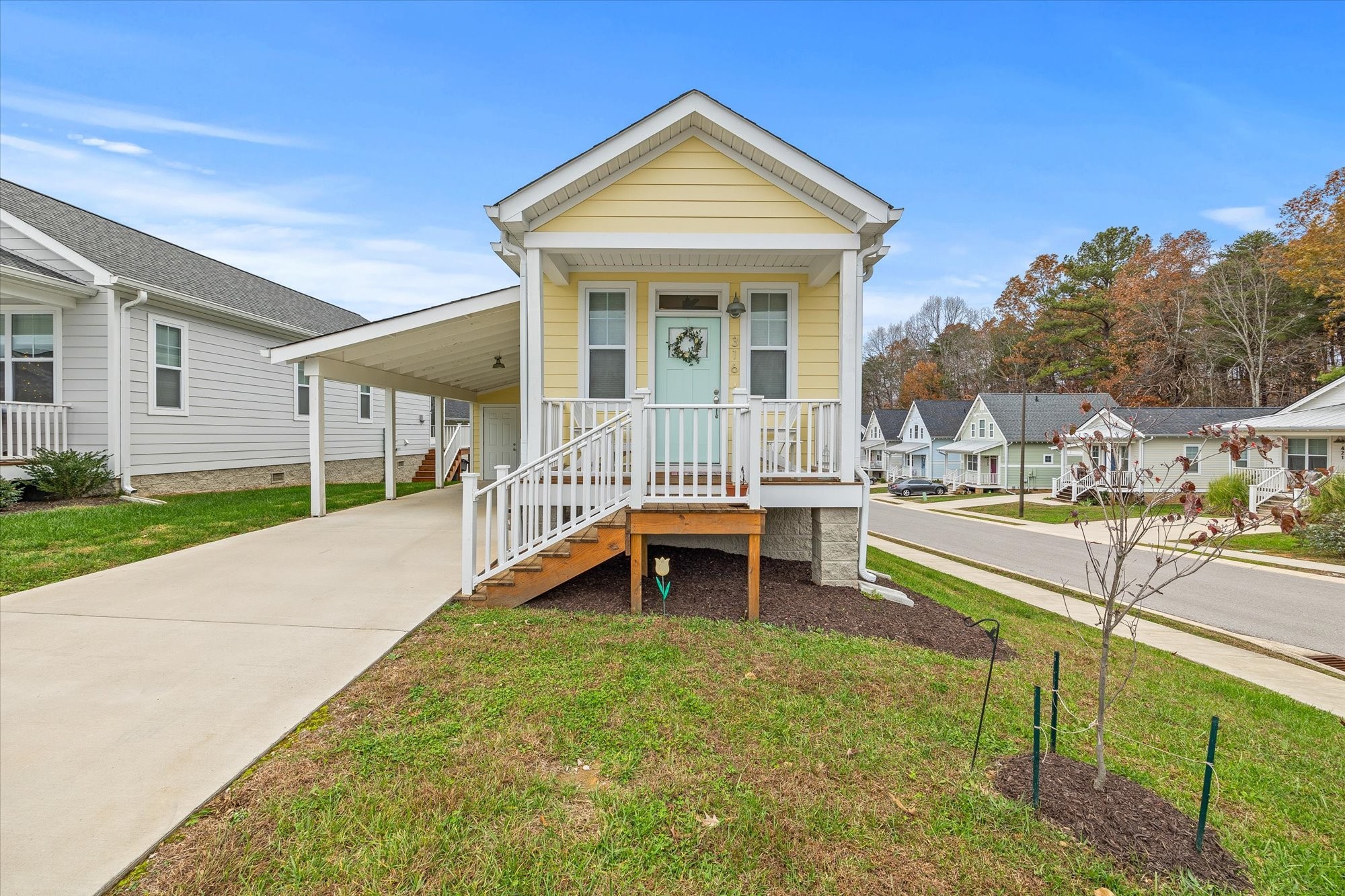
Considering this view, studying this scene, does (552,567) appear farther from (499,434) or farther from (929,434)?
(929,434)

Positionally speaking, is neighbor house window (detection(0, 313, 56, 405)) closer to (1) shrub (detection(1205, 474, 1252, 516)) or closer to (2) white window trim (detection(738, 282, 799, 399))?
(2) white window trim (detection(738, 282, 799, 399))

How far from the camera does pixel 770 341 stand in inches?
286

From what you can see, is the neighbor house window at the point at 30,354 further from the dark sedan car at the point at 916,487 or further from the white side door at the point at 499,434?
the dark sedan car at the point at 916,487

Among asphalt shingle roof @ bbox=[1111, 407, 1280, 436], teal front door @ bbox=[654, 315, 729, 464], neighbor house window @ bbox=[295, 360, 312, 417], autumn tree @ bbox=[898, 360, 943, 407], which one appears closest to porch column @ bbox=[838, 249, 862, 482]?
teal front door @ bbox=[654, 315, 729, 464]

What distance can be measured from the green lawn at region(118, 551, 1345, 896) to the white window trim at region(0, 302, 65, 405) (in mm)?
10181

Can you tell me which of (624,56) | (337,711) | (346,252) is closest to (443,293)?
(346,252)

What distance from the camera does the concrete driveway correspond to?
2270 millimetres

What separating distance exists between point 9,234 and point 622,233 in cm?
1116

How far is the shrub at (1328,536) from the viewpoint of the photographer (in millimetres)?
12164

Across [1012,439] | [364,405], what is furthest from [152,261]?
[1012,439]

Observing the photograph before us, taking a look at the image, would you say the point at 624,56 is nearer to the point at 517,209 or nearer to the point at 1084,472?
the point at 517,209

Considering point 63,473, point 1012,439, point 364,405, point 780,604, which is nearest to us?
point 780,604

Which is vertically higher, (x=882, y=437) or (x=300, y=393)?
(x=300, y=393)

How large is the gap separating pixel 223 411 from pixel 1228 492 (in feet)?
92.7
